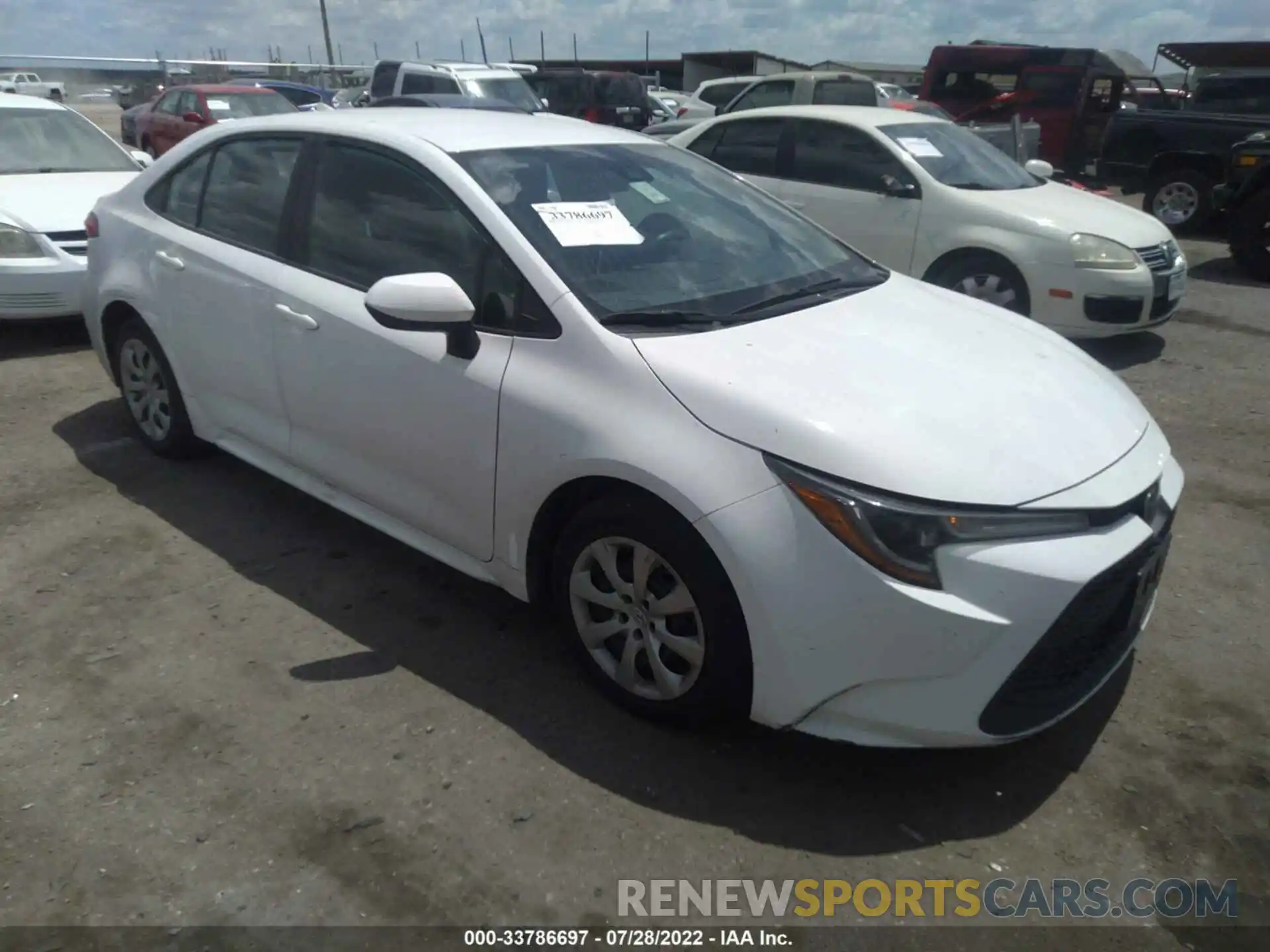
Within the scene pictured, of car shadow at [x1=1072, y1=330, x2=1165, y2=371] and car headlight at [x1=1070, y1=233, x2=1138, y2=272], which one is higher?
car headlight at [x1=1070, y1=233, x2=1138, y2=272]

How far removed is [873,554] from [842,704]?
41 centimetres

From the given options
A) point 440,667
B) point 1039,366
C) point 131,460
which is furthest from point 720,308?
point 131,460

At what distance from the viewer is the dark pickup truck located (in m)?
11.6

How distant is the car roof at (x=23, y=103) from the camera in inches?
294

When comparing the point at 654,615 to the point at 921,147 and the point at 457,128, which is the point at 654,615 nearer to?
the point at 457,128

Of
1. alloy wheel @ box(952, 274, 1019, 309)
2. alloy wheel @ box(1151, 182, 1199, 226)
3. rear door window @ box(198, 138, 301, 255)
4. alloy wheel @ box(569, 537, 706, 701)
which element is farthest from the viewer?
alloy wheel @ box(1151, 182, 1199, 226)

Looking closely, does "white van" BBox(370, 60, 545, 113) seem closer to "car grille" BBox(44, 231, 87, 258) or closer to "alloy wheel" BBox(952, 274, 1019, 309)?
"car grille" BBox(44, 231, 87, 258)

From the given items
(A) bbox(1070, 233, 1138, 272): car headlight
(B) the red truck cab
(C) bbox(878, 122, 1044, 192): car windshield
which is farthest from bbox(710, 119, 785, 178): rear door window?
(B) the red truck cab

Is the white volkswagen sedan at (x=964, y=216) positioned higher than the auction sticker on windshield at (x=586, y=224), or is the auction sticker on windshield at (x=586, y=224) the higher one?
the auction sticker on windshield at (x=586, y=224)

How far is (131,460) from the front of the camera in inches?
187

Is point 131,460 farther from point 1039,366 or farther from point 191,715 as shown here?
point 1039,366

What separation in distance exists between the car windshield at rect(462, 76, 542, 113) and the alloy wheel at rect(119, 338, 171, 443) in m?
10.6

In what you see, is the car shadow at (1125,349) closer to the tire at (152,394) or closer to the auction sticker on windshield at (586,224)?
the auction sticker on windshield at (586,224)

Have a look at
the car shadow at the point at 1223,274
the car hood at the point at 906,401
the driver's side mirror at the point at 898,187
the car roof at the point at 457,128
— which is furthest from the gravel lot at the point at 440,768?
the car shadow at the point at 1223,274
